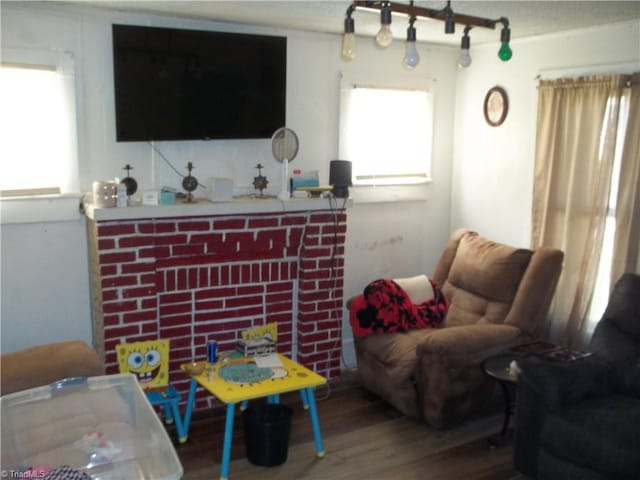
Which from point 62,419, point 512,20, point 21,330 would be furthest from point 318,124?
point 62,419

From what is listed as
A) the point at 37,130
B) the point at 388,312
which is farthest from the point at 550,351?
the point at 37,130

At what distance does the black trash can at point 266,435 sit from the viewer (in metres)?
3.04

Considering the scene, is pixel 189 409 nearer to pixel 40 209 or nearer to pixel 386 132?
pixel 40 209

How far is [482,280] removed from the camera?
3.92 m

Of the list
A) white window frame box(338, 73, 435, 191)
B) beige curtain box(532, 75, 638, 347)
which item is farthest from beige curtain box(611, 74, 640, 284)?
white window frame box(338, 73, 435, 191)

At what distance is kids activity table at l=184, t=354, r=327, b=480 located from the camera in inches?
116

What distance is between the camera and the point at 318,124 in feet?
13.6

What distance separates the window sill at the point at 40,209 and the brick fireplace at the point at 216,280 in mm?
142

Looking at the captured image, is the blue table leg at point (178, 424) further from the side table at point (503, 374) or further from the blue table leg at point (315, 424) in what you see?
the side table at point (503, 374)

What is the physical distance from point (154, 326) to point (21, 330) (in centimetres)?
70

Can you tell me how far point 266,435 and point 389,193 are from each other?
2.05 meters

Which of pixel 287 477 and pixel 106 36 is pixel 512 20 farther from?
pixel 287 477

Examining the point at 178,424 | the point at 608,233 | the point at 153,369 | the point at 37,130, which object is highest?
the point at 37,130

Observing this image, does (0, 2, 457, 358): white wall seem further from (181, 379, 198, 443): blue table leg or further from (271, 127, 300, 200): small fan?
(181, 379, 198, 443): blue table leg
